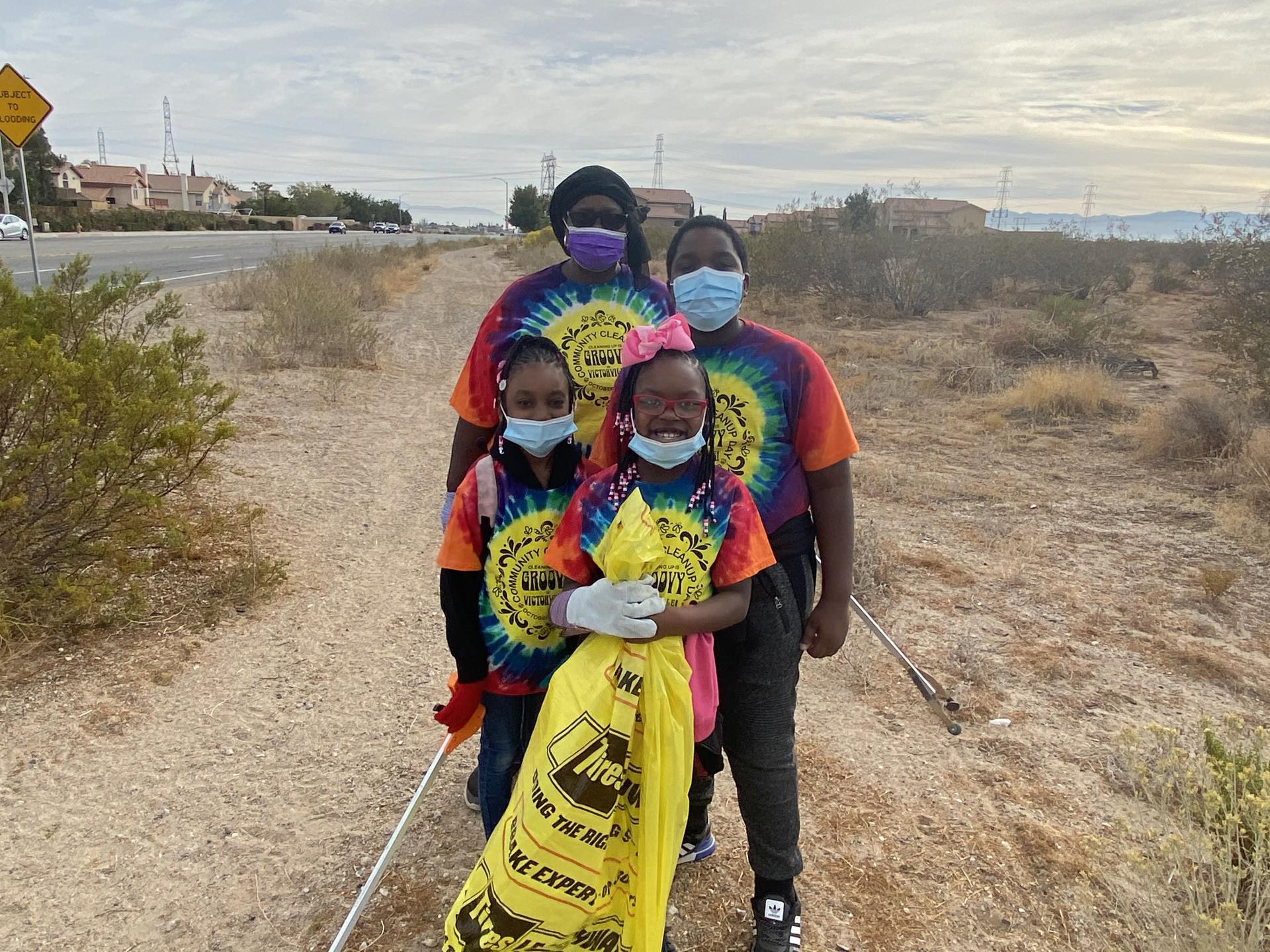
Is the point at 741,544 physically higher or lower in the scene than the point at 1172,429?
higher

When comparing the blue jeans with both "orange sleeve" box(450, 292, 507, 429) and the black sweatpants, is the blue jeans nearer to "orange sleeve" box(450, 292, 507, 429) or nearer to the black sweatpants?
Answer: the black sweatpants

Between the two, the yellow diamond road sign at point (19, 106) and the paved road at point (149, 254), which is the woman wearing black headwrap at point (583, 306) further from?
the paved road at point (149, 254)

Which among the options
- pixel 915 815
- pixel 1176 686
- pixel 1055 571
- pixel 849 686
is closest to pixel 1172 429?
pixel 1055 571

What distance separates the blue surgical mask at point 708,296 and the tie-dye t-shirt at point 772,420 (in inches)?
2.6

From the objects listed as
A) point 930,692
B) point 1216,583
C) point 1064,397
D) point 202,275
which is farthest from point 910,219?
point 930,692

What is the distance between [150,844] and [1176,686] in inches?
168

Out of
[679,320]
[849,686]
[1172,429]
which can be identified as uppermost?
[679,320]

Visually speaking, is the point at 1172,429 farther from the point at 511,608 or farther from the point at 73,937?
the point at 73,937

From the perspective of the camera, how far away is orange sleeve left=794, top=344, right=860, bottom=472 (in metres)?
1.95

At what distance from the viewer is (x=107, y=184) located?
75.9 meters

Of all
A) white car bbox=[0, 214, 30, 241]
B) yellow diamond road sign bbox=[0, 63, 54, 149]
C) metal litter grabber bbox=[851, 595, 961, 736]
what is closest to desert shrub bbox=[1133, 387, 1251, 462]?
metal litter grabber bbox=[851, 595, 961, 736]

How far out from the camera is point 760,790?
207 centimetres

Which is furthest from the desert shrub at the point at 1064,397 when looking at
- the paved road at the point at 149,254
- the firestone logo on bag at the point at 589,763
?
the paved road at the point at 149,254

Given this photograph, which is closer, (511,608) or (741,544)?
(741,544)
